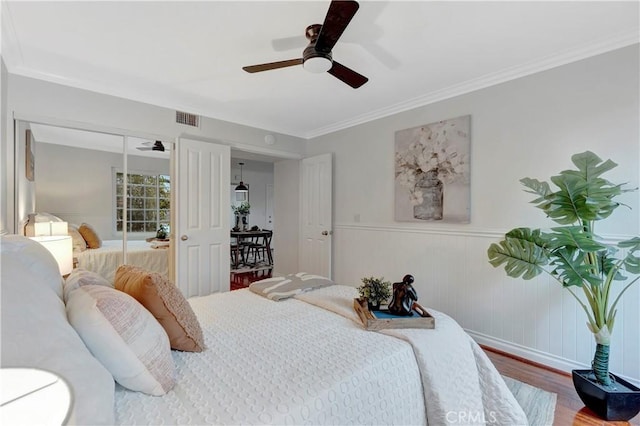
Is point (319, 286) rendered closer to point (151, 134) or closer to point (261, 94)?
point (261, 94)

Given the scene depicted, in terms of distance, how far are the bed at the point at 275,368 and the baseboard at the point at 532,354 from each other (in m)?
1.19

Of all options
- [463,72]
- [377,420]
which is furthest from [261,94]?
[377,420]

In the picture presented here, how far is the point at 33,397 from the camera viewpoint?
1.43 ft

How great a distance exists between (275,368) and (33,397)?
891 millimetres

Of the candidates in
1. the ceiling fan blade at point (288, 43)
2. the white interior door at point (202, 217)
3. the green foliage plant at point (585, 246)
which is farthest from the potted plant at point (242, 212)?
the green foliage plant at point (585, 246)

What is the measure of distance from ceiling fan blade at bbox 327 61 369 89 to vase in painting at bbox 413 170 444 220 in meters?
1.38

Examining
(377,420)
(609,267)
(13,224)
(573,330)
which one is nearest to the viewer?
(377,420)

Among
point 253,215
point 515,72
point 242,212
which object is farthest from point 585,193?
point 253,215

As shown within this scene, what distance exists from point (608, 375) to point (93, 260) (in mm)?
4133

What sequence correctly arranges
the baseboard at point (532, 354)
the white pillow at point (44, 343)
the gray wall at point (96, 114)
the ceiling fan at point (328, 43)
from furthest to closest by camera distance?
the gray wall at point (96, 114) < the baseboard at point (532, 354) < the ceiling fan at point (328, 43) < the white pillow at point (44, 343)

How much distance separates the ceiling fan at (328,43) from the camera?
1510mm

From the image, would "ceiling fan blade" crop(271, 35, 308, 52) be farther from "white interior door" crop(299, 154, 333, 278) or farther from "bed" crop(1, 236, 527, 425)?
"white interior door" crop(299, 154, 333, 278)

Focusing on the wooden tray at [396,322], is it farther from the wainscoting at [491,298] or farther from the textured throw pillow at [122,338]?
the wainscoting at [491,298]

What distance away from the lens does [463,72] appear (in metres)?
2.67
